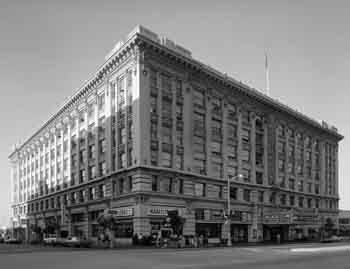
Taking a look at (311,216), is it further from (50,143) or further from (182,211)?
(50,143)

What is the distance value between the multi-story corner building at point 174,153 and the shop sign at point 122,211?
131mm

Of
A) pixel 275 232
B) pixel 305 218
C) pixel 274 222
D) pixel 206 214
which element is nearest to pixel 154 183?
pixel 206 214

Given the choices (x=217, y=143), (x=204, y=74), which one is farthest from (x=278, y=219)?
(x=204, y=74)

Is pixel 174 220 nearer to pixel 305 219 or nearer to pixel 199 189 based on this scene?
pixel 199 189

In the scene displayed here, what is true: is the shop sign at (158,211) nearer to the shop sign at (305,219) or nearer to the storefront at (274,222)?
the storefront at (274,222)

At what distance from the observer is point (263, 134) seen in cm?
6950

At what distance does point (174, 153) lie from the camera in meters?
52.2

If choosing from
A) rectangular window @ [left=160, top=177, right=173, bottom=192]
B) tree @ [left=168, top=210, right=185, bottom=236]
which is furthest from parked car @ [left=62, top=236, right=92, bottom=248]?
rectangular window @ [left=160, top=177, right=173, bottom=192]

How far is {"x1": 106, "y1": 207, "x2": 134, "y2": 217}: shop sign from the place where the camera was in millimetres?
48312

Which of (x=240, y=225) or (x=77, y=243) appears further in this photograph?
(x=240, y=225)

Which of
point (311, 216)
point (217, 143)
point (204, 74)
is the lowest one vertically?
point (311, 216)

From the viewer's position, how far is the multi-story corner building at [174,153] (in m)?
49.9

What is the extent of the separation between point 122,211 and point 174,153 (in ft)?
33.6

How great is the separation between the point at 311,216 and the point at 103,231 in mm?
42139
